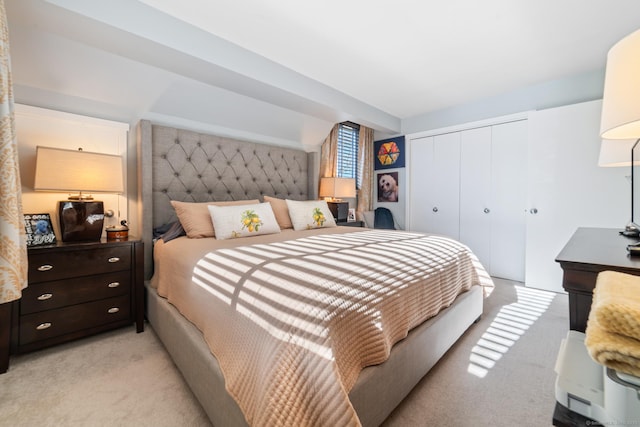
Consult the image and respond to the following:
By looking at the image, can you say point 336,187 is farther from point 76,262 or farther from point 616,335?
point 616,335

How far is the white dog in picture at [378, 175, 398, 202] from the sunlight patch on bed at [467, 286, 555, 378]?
6.83ft

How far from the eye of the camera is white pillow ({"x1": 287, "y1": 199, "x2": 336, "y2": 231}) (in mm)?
2775

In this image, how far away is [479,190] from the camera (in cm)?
353

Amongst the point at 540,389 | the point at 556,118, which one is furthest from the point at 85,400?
the point at 556,118

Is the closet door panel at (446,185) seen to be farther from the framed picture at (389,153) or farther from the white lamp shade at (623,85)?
the white lamp shade at (623,85)

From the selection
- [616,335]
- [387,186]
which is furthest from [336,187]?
[616,335]

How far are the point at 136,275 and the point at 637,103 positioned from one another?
2610 mm

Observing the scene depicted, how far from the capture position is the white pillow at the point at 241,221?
7.05 ft

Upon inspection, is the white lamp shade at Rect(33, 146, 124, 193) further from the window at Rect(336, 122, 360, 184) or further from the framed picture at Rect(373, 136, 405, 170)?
the framed picture at Rect(373, 136, 405, 170)

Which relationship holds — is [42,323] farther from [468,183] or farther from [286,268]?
[468,183]

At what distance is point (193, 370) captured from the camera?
1.28 meters

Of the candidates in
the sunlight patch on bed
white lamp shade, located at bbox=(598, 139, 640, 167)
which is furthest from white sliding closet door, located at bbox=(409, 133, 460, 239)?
white lamp shade, located at bbox=(598, 139, 640, 167)

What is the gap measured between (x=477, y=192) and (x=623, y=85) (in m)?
3.11

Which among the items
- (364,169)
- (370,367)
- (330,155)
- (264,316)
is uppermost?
(330,155)
